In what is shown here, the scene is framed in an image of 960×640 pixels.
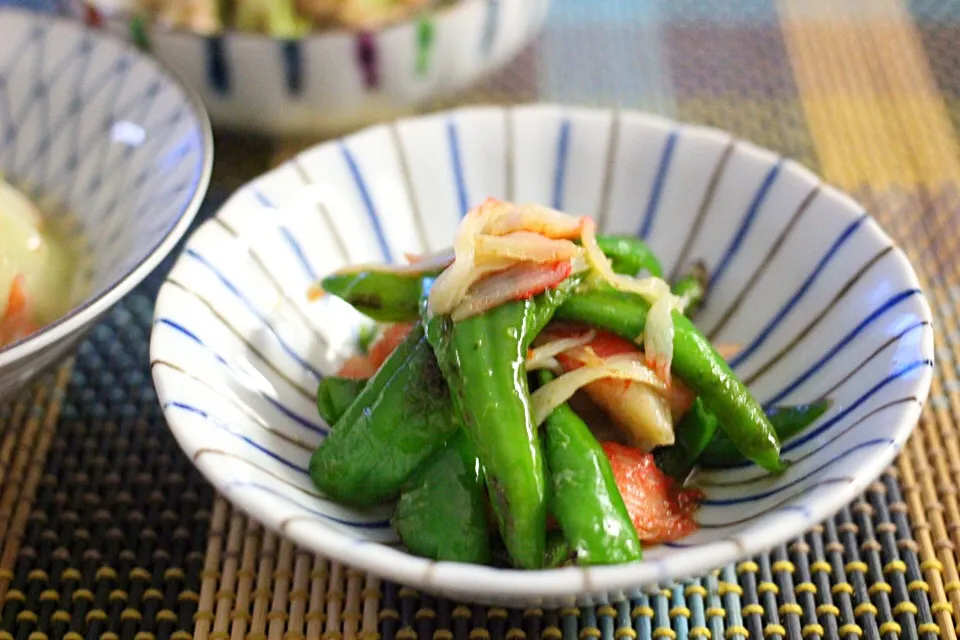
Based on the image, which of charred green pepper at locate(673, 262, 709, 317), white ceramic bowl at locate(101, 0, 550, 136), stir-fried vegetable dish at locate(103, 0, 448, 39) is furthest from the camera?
stir-fried vegetable dish at locate(103, 0, 448, 39)

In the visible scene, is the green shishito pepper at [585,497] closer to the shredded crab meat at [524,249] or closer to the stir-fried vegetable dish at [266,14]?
the shredded crab meat at [524,249]

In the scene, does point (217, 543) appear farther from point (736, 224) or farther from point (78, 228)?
point (736, 224)

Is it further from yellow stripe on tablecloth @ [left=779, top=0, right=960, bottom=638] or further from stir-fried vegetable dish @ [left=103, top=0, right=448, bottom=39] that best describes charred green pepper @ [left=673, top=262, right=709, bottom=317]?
stir-fried vegetable dish @ [left=103, top=0, right=448, bottom=39]

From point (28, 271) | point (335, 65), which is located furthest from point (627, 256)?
point (28, 271)

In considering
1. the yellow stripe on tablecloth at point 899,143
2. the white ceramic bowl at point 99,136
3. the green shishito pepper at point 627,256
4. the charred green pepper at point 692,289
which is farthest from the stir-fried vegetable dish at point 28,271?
the yellow stripe on tablecloth at point 899,143

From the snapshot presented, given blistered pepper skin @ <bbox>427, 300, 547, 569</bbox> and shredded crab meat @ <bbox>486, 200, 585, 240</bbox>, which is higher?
shredded crab meat @ <bbox>486, 200, 585, 240</bbox>

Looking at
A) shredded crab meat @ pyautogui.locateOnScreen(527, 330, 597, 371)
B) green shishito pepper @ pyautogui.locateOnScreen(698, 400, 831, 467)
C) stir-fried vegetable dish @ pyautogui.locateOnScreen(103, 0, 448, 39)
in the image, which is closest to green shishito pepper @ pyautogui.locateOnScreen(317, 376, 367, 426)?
shredded crab meat @ pyautogui.locateOnScreen(527, 330, 597, 371)

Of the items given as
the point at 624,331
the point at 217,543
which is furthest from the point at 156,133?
the point at 624,331
